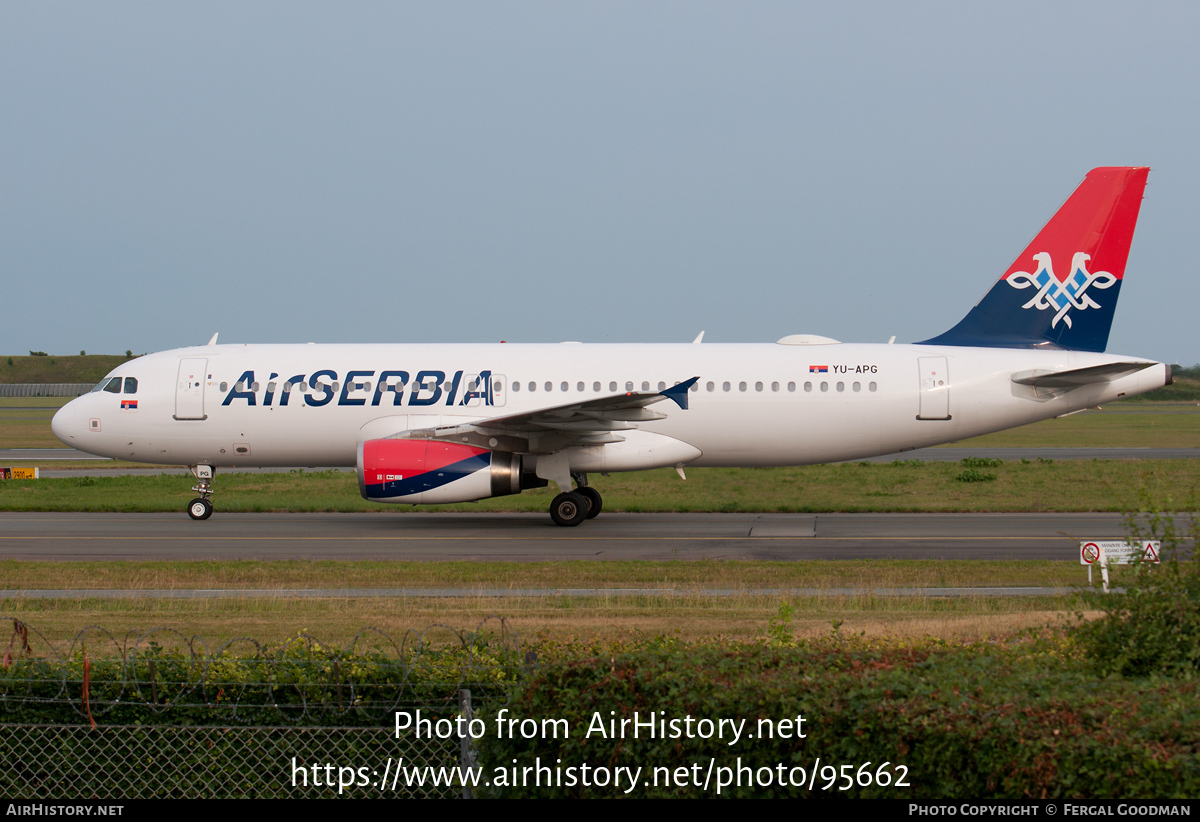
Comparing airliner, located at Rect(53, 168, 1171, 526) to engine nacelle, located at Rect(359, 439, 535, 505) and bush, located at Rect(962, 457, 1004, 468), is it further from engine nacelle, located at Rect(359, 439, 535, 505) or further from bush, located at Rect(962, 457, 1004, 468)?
bush, located at Rect(962, 457, 1004, 468)

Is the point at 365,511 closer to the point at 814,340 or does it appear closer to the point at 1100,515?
the point at 814,340

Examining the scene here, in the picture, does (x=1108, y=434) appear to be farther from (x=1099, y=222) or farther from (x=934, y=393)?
(x=934, y=393)

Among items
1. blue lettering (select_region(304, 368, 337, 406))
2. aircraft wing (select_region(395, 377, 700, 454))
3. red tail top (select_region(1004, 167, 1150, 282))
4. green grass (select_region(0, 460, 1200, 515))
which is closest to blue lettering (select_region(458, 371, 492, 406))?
aircraft wing (select_region(395, 377, 700, 454))

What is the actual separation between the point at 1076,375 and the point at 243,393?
65.4 ft

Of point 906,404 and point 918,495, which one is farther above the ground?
point 906,404

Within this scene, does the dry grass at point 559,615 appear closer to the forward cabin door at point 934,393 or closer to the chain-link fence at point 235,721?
the chain-link fence at point 235,721

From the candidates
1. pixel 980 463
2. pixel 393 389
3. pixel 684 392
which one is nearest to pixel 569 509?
pixel 684 392

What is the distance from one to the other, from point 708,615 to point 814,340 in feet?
48.2

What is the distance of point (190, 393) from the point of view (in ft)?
87.1

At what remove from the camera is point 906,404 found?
85.1 ft

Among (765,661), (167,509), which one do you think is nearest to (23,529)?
(167,509)

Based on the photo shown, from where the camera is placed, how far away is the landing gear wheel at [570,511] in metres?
25.2

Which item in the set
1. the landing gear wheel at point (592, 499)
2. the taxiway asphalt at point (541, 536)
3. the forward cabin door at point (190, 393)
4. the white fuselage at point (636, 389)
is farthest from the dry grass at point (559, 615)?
the forward cabin door at point (190, 393)

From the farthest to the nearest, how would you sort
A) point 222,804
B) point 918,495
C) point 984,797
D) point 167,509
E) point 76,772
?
point 918,495 < point 167,509 < point 76,772 < point 222,804 < point 984,797
